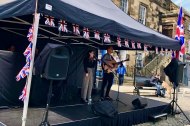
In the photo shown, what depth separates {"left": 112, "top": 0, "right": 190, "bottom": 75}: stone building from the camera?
2478 centimetres

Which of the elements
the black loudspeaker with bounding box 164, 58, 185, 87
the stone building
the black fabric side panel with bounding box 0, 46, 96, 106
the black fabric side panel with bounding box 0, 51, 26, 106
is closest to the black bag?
the black fabric side panel with bounding box 0, 46, 96, 106

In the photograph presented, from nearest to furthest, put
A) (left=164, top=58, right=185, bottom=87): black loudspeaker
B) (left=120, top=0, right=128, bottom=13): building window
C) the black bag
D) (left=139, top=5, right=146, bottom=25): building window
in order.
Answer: the black bag, (left=164, top=58, right=185, bottom=87): black loudspeaker, (left=120, top=0, right=128, bottom=13): building window, (left=139, top=5, right=146, bottom=25): building window

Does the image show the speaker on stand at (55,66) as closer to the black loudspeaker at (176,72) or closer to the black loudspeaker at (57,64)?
the black loudspeaker at (57,64)

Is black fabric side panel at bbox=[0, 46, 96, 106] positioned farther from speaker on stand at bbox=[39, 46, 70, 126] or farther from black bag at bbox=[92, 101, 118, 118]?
black bag at bbox=[92, 101, 118, 118]

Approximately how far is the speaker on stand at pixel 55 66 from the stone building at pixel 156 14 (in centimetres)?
1952

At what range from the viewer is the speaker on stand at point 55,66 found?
16.1 feet

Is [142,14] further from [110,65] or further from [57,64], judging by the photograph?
[57,64]

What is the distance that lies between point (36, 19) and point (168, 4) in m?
28.9

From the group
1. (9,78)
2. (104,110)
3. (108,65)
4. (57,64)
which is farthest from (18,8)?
(108,65)

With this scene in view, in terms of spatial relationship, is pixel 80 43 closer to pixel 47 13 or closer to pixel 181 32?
pixel 181 32

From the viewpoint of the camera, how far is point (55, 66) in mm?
5012

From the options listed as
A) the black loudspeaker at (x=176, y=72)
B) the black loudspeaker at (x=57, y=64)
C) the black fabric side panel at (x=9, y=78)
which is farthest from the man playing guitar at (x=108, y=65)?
the black loudspeaker at (x=57, y=64)

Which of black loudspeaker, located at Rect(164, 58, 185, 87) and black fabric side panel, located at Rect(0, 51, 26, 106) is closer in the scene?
black fabric side panel, located at Rect(0, 51, 26, 106)

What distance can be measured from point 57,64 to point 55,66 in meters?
0.06
